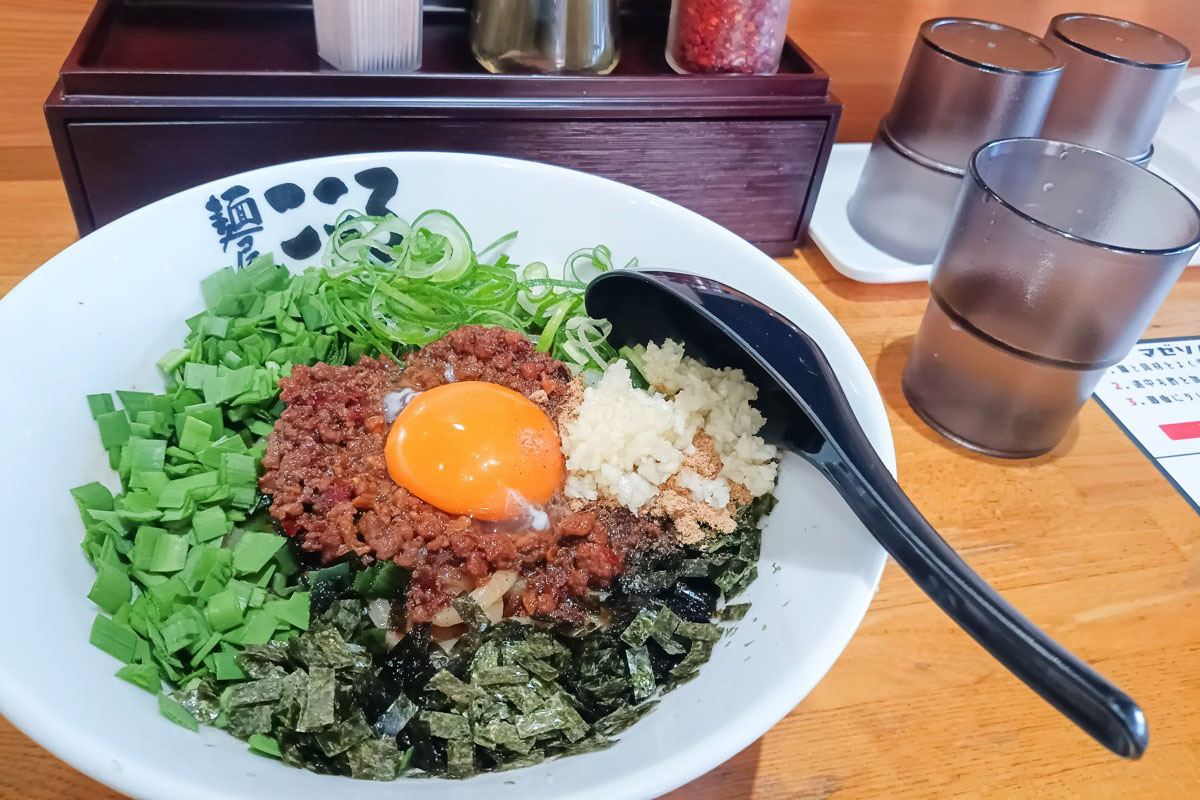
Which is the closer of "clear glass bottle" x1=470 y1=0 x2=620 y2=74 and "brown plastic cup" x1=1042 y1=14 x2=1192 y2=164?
"clear glass bottle" x1=470 y1=0 x2=620 y2=74

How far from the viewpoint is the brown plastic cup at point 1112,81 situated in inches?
74.5

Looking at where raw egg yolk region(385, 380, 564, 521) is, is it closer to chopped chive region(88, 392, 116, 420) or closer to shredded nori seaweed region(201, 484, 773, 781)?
shredded nori seaweed region(201, 484, 773, 781)

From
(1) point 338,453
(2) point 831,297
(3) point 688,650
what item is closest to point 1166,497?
(2) point 831,297

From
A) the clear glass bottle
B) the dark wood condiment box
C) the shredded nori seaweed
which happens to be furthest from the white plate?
the shredded nori seaweed

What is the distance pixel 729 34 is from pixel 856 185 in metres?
0.64

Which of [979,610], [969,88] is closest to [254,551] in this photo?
[979,610]

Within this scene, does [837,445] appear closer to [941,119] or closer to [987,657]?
[987,657]

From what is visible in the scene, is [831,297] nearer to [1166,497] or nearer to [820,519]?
[1166,497]

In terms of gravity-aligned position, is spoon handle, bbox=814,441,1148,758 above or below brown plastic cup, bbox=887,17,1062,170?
below

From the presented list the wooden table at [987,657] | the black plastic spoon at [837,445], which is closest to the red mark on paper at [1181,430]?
the wooden table at [987,657]

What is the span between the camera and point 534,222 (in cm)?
152

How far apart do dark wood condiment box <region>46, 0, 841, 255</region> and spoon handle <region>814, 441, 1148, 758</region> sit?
2.90 ft

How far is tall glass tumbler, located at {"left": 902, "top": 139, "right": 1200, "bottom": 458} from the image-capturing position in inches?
51.2

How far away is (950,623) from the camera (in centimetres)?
128
